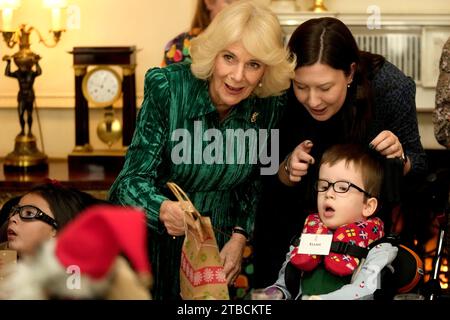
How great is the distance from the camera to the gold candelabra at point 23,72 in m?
4.12

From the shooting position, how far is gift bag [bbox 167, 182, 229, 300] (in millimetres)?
2082

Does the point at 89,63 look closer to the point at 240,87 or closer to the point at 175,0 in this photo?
the point at 175,0

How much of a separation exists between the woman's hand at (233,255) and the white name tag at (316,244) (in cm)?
25

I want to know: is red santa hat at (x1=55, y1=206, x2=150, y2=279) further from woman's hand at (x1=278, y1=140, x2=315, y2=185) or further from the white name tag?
woman's hand at (x1=278, y1=140, x2=315, y2=185)

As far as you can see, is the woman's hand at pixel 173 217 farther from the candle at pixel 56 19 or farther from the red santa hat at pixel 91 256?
the candle at pixel 56 19

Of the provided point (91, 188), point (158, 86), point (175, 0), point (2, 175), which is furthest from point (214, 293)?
point (175, 0)

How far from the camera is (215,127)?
233 cm

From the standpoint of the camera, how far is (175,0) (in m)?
4.34

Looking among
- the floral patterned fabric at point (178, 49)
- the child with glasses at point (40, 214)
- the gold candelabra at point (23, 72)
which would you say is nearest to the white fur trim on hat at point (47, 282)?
the child with glasses at point (40, 214)

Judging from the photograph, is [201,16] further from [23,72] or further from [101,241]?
[101,241]

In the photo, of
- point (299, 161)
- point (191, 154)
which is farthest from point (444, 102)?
point (191, 154)

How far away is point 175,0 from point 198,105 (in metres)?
2.16

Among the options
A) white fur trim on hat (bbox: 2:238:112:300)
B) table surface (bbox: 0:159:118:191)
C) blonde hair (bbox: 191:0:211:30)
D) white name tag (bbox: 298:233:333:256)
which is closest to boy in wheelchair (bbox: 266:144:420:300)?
white name tag (bbox: 298:233:333:256)

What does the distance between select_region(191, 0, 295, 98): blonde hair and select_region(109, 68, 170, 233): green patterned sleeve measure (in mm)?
109
